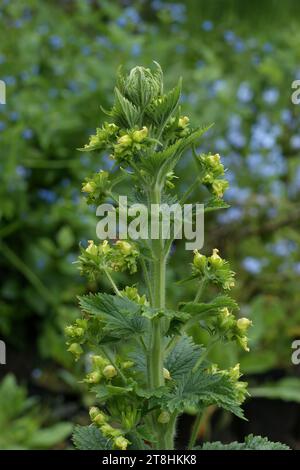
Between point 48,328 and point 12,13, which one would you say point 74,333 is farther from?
point 12,13

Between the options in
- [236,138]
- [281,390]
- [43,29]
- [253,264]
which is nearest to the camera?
[281,390]

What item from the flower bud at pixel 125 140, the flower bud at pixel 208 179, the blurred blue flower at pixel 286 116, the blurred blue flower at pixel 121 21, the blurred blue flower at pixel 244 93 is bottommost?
the flower bud at pixel 208 179

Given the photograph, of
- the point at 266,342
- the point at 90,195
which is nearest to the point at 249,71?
the point at 266,342

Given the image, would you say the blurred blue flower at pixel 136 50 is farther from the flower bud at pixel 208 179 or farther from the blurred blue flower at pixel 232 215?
the flower bud at pixel 208 179

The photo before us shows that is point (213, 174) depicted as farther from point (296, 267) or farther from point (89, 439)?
point (296, 267)

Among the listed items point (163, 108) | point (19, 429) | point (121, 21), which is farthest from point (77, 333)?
point (121, 21)

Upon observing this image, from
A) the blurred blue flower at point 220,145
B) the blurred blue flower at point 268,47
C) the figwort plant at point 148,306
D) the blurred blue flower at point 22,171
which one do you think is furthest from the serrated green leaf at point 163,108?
the blurred blue flower at point 268,47
